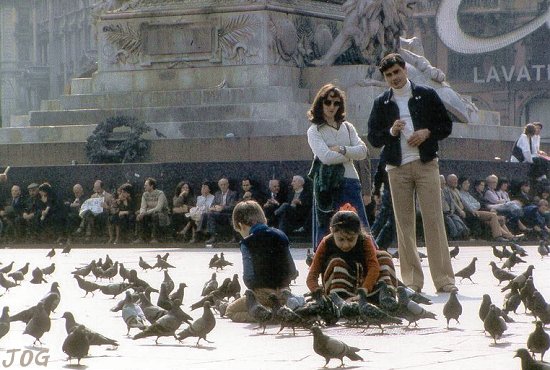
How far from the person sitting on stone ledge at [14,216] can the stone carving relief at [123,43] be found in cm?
398

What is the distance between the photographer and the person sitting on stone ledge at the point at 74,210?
89.0 ft

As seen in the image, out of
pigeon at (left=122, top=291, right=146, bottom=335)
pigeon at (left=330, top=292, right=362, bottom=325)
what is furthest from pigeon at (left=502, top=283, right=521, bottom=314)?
pigeon at (left=122, top=291, right=146, bottom=335)

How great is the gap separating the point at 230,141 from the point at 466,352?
17.5m

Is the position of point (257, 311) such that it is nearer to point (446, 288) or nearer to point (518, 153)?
point (446, 288)

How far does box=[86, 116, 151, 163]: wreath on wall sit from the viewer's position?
2802cm

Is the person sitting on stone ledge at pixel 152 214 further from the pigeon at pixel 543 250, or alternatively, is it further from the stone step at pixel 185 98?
the pigeon at pixel 543 250

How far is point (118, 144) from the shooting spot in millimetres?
28109

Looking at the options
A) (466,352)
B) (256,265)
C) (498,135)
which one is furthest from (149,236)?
(466,352)

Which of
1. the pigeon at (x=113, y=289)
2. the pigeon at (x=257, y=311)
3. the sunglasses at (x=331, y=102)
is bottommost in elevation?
the pigeon at (x=113, y=289)

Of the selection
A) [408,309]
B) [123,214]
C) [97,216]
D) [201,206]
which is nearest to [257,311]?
[408,309]

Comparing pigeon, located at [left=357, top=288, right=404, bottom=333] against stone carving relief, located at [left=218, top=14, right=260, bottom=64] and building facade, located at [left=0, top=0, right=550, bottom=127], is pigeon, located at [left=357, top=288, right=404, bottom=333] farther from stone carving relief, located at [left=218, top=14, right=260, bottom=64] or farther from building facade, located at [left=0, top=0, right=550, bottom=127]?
building facade, located at [left=0, top=0, right=550, bottom=127]

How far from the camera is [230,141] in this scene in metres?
27.8

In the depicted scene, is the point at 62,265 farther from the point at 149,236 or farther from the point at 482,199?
the point at 482,199

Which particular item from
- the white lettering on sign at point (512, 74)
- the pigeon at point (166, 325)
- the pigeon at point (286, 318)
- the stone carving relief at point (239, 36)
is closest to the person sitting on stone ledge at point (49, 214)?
the stone carving relief at point (239, 36)
